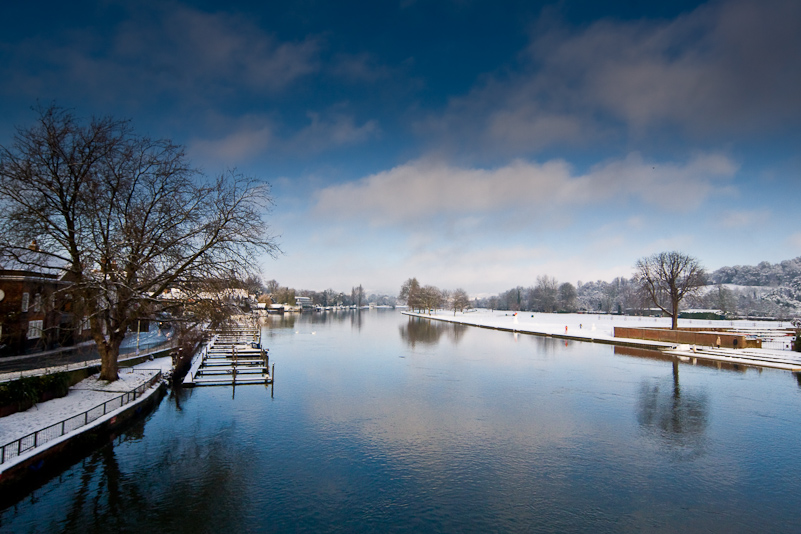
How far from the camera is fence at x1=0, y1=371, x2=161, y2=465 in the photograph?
1264 centimetres

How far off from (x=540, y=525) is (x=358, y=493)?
5213 mm

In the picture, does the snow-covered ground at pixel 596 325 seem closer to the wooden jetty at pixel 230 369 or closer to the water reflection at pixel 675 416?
the water reflection at pixel 675 416

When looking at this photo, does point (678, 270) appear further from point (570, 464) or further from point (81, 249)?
point (81, 249)

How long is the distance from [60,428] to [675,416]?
2680cm

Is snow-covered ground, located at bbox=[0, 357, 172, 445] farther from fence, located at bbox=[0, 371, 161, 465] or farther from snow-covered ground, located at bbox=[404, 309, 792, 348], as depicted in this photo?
snow-covered ground, located at bbox=[404, 309, 792, 348]

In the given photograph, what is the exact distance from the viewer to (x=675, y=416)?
21.5m

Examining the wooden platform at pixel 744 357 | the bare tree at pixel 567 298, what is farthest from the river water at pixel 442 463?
the bare tree at pixel 567 298

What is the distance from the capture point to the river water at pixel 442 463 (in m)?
11.5

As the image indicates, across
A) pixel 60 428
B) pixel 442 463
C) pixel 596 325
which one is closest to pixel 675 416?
pixel 442 463

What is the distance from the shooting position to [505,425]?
19.6 m

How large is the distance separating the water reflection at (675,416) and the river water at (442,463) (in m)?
0.11

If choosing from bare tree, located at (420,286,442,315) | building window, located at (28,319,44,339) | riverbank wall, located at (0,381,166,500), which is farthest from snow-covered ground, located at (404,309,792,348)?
building window, located at (28,319,44,339)

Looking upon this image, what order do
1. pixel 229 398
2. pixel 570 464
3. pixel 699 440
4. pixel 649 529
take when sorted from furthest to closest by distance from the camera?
pixel 229 398, pixel 699 440, pixel 570 464, pixel 649 529

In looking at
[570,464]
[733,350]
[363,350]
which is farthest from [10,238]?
[733,350]
